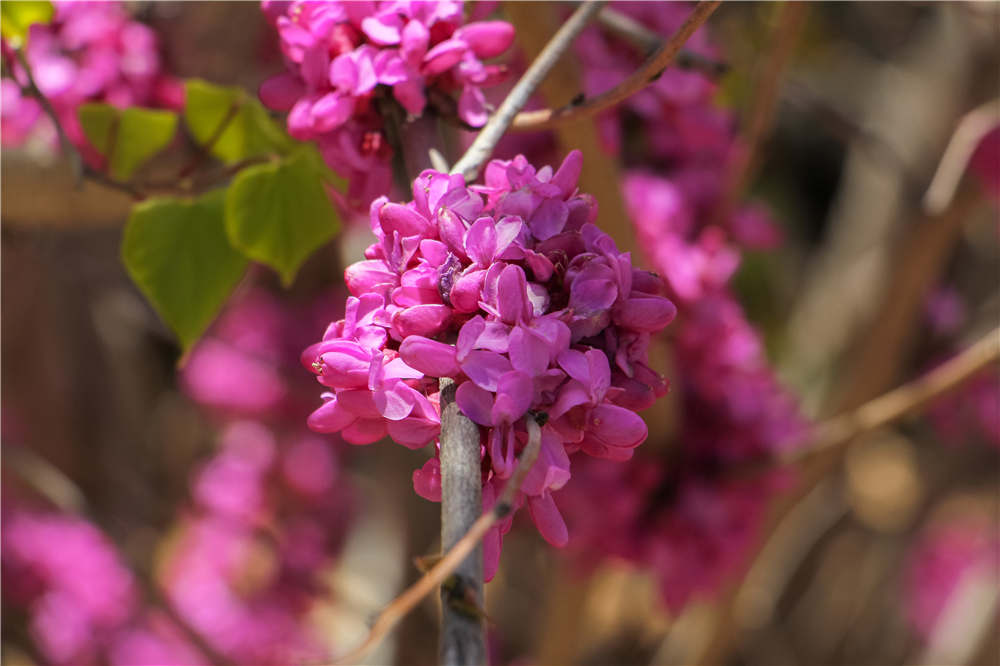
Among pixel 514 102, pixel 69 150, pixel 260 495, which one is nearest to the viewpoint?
pixel 514 102

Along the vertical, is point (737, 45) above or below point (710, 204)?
above

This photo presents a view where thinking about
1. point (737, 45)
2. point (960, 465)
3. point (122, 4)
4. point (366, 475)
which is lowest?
point (366, 475)

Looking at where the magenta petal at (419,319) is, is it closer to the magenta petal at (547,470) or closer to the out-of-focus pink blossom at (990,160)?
the magenta petal at (547,470)

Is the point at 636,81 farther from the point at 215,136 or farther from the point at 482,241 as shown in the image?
the point at 215,136

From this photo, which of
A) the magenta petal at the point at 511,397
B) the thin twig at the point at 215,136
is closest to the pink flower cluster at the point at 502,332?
the magenta petal at the point at 511,397

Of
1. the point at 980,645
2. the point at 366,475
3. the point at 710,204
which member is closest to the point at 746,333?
the point at 710,204

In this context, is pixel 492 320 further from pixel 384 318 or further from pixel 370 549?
pixel 370 549

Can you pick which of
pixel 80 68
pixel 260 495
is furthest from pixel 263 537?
pixel 80 68
